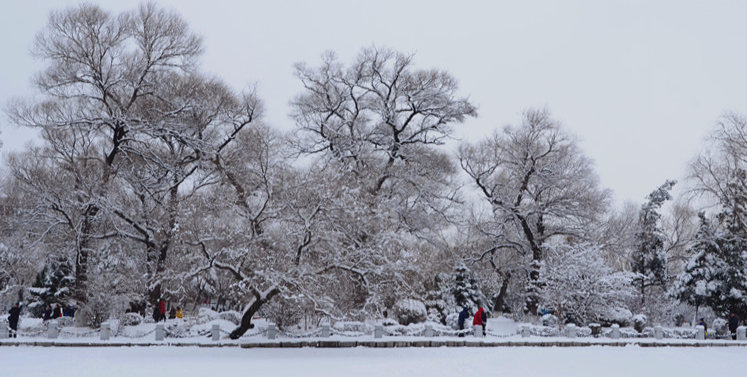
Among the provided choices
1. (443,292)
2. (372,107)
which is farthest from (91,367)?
(443,292)

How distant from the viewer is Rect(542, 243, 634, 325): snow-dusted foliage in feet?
95.7

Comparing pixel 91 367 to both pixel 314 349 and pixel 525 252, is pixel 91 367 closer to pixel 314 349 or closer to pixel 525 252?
pixel 314 349

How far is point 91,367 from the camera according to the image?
15.4 m

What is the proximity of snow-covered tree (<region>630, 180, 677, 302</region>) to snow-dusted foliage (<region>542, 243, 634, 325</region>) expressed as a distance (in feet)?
31.5

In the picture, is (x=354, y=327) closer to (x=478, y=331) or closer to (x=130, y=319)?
(x=478, y=331)

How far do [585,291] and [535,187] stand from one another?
21.2 ft

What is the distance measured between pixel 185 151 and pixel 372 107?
8454 mm

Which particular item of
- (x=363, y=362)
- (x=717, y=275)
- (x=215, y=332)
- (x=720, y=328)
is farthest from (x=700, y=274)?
(x=215, y=332)

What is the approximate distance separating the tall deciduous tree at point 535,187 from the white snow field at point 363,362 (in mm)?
10962

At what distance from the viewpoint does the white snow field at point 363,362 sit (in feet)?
49.3

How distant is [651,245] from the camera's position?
129 feet

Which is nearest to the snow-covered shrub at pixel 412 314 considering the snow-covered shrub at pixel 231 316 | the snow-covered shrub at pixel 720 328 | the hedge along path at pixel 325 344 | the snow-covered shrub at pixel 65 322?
the snow-covered shrub at pixel 231 316

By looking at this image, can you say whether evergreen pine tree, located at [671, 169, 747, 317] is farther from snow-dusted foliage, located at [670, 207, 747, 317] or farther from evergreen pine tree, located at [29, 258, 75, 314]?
evergreen pine tree, located at [29, 258, 75, 314]

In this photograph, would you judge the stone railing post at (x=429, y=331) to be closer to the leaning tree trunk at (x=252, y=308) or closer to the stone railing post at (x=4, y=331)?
the leaning tree trunk at (x=252, y=308)
